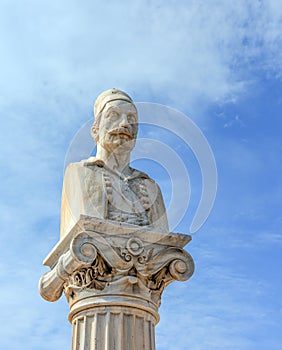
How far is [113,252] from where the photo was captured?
1125 centimetres

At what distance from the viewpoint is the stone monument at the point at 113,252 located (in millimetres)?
11023

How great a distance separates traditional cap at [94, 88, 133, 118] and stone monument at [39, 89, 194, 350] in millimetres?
333

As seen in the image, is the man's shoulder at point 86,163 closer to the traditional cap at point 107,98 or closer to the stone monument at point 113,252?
the stone monument at point 113,252

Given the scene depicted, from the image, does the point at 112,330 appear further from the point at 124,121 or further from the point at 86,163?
the point at 124,121

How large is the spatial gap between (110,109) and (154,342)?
17.9 ft

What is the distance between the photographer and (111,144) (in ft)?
43.8

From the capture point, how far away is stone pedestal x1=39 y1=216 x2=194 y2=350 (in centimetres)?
1091

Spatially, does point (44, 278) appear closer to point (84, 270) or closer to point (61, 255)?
point (61, 255)

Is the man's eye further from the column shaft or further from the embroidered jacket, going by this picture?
the column shaft

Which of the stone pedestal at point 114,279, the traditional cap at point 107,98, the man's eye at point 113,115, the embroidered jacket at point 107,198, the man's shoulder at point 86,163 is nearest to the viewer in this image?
the stone pedestal at point 114,279

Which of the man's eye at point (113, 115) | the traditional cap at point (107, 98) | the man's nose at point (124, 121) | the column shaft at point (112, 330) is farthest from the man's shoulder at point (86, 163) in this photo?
the column shaft at point (112, 330)

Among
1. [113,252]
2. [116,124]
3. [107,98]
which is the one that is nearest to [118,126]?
[116,124]

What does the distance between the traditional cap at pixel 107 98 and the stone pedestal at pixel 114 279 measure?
11.8ft

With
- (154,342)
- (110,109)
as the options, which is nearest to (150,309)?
(154,342)
